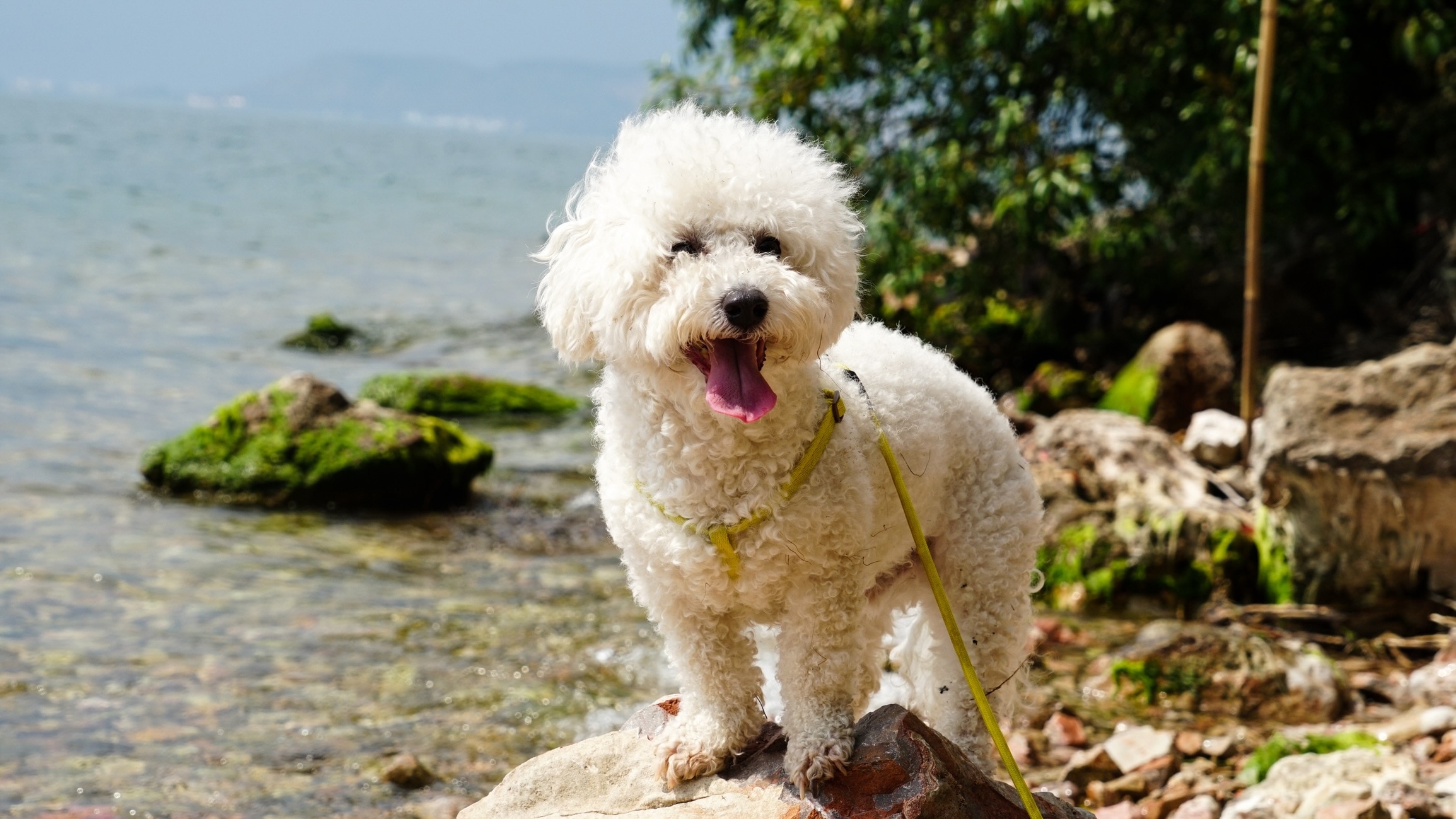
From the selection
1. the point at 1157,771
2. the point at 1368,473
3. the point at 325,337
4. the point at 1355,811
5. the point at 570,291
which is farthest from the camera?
the point at 325,337

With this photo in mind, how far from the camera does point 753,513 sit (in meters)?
3.15

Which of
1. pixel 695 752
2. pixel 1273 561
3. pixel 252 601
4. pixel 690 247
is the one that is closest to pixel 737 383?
pixel 690 247

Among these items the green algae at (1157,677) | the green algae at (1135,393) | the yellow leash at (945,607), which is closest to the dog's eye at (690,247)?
the yellow leash at (945,607)

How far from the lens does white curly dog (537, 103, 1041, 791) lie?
9.67 ft

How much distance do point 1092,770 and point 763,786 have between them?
7.19ft

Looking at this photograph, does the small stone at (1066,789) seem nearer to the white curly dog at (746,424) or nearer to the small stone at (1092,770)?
the small stone at (1092,770)

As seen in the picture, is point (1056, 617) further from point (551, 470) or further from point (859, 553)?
point (551, 470)

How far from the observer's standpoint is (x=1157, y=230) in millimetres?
10664

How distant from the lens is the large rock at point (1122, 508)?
6988 millimetres

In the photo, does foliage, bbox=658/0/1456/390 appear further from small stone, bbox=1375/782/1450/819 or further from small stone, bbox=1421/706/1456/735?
small stone, bbox=1375/782/1450/819

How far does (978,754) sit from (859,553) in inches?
38.4

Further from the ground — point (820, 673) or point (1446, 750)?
point (820, 673)

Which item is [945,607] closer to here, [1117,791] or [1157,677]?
[1117,791]

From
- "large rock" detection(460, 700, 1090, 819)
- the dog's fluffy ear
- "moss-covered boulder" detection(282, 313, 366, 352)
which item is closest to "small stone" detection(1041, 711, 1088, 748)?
"large rock" detection(460, 700, 1090, 819)
